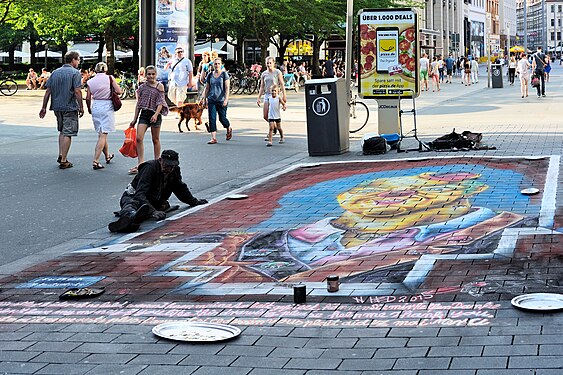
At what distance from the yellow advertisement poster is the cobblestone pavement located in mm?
5618

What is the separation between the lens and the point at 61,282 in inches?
299

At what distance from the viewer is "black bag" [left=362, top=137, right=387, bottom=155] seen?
15.8 meters

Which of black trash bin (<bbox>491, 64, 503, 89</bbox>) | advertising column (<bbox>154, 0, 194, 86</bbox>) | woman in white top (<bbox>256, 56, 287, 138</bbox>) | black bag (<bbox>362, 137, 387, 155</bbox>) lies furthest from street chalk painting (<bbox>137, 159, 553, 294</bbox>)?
black trash bin (<bbox>491, 64, 503, 89</bbox>)

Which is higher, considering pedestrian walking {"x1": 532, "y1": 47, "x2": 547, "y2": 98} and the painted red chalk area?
pedestrian walking {"x1": 532, "y1": 47, "x2": 547, "y2": 98}

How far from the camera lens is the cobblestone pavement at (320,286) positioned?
17.3 feet

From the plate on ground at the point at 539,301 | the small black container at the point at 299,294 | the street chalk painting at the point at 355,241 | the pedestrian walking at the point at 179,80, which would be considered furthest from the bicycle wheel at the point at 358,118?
the plate on ground at the point at 539,301

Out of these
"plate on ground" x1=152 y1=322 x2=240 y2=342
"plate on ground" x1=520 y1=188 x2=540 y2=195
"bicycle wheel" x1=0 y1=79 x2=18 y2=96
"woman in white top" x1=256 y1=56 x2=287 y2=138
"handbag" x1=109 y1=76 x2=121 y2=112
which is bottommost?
"plate on ground" x1=152 y1=322 x2=240 y2=342

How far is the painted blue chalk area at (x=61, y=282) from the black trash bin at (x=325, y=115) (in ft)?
29.2

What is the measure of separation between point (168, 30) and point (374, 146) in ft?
40.2

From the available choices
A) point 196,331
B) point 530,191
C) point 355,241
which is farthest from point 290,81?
point 196,331

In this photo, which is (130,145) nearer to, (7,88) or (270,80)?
(270,80)

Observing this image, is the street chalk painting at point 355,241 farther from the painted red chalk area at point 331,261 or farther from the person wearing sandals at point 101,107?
the person wearing sandals at point 101,107

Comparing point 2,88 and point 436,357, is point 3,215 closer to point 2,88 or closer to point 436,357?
point 436,357

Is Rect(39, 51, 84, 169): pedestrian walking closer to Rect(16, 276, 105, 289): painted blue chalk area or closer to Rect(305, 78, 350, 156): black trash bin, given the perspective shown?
Rect(305, 78, 350, 156): black trash bin
